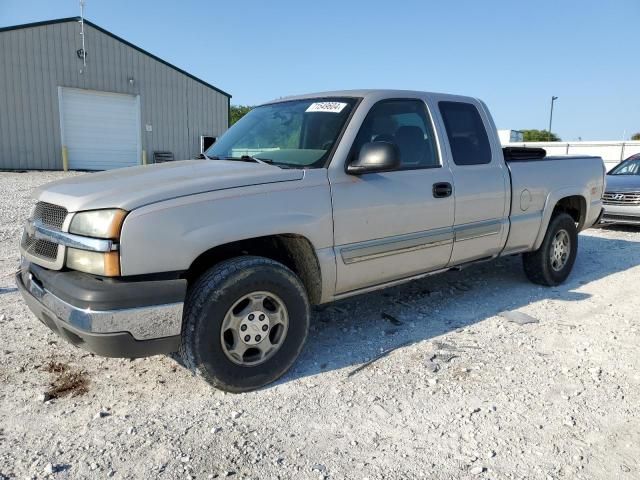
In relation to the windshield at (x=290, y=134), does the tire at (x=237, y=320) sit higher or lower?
lower

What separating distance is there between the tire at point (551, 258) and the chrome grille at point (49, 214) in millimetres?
4528

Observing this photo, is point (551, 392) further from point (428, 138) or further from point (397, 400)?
point (428, 138)

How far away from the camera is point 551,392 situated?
315 centimetres

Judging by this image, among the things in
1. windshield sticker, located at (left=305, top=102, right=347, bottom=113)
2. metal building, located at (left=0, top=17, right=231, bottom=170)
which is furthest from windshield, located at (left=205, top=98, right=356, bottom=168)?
metal building, located at (left=0, top=17, right=231, bottom=170)

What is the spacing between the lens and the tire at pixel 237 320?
286 cm

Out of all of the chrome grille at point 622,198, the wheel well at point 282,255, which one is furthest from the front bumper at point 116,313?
the chrome grille at point 622,198

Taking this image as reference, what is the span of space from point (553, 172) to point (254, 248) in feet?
11.4

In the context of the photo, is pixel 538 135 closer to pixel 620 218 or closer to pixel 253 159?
pixel 620 218

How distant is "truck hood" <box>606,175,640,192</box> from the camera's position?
9234mm

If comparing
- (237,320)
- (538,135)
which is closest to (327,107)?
(237,320)

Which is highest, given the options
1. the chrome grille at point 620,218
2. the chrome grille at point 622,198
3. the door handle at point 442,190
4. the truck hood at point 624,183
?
the door handle at point 442,190

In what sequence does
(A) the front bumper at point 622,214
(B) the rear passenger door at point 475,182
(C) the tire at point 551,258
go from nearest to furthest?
(B) the rear passenger door at point 475,182 < (C) the tire at point 551,258 < (A) the front bumper at point 622,214

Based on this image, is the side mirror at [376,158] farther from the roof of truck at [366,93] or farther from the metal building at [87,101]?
the metal building at [87,101]

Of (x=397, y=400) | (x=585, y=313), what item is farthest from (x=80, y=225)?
(x=585, y=313)
